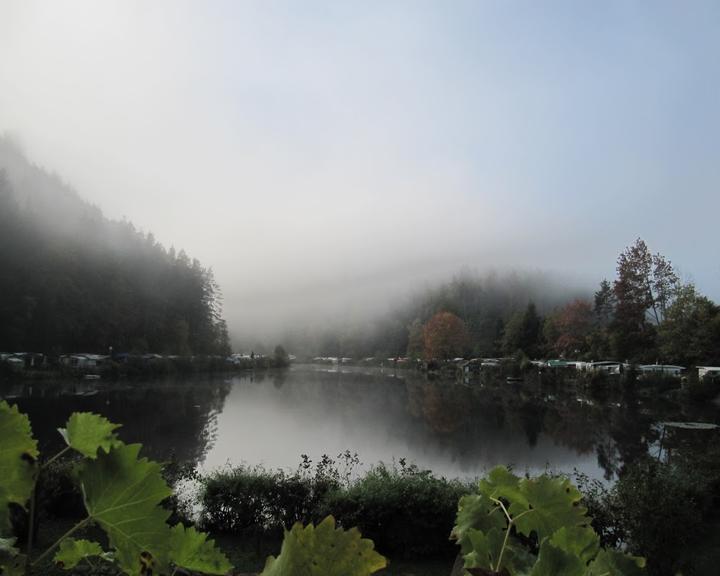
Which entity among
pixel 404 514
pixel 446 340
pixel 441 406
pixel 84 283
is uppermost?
pixel 84 283

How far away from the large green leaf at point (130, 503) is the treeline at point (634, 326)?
3802 cm

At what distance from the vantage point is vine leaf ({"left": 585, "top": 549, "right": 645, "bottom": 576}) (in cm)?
54

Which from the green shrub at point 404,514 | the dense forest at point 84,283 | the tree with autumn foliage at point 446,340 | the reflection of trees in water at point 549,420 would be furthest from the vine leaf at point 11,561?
the tree with autumn foliage at point 446,340

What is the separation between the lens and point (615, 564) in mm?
544

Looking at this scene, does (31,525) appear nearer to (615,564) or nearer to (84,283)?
(615,564)

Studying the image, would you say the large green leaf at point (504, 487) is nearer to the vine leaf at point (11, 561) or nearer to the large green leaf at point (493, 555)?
the large green leaf at point (493, 555)

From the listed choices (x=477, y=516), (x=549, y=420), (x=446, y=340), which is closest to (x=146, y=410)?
(x=549, y=420)

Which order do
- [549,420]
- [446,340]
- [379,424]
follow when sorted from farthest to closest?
[446,340], [549,420], [379,424]

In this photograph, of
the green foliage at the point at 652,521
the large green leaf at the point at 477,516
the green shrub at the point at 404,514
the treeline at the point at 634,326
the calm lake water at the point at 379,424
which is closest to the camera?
the large green leaf at the point at 477,516

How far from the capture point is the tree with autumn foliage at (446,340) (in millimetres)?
76812

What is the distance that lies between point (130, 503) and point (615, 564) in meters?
0.51

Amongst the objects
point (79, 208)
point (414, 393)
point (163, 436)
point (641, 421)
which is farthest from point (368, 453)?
point (79, 208)

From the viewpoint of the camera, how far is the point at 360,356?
111688 millimetres

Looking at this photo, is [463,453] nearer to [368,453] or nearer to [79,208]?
[368,453]
